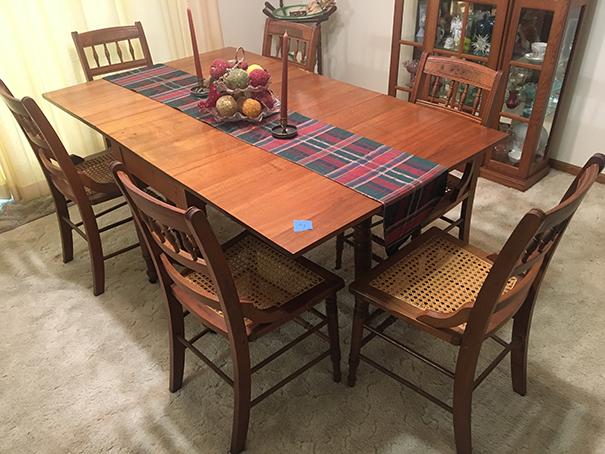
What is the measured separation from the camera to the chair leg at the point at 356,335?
5.20ft

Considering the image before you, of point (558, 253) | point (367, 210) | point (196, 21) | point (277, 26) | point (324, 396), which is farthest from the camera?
point (196, 21)

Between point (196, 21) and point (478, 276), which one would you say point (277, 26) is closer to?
point (196, 21)

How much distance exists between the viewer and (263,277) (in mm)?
1614

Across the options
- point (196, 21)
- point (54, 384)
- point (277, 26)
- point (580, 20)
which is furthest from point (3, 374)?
point (580, 20)

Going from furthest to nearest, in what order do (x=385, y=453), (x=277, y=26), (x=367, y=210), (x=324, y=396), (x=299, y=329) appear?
(x=277, y=26)
(x=299, y=329)
(x=324, y=396)
(x=385, y=453)
(x=367, y=210)

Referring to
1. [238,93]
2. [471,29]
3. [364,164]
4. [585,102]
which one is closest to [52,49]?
[238,93]

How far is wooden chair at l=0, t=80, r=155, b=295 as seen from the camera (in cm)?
180

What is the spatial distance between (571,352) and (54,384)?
187 cm

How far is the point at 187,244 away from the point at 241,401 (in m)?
0.53

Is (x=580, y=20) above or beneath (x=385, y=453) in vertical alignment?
above

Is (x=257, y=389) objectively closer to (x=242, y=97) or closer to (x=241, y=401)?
(x=241, y=401)

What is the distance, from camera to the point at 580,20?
2562mm

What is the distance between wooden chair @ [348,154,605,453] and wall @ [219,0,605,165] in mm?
1611

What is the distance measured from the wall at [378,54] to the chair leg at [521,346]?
1.70 m
